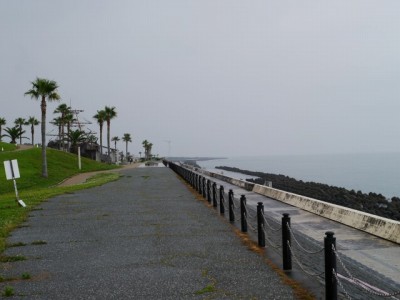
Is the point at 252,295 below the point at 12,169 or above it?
below

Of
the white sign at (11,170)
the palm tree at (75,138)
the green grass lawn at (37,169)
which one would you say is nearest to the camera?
the white sign at (11,170)

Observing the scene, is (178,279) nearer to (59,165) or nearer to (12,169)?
(12,169)

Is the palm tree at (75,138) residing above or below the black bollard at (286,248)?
above

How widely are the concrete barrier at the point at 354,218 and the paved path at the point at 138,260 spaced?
131 inches

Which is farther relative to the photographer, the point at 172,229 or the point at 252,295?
the point at 172,229

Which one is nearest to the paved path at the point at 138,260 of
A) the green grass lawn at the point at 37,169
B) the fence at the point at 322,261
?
the fence at the point at 322,261

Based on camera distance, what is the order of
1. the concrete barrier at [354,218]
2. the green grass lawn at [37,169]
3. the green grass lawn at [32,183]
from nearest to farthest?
1. the concrete barrier at [354,218]
2. the green grass lawn at [32,183]
3. the green grass lawn at [37,169]

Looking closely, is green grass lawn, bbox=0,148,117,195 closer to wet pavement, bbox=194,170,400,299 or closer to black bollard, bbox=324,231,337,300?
wet pavement, bbox=194,170,400,299

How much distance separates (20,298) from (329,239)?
4.45 metres

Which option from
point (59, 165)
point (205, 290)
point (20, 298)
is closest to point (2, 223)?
point (20, 298)

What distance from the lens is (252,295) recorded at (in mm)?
6035

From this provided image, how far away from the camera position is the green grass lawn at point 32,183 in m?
14.6

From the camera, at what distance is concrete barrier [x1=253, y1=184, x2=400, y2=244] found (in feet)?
31.9

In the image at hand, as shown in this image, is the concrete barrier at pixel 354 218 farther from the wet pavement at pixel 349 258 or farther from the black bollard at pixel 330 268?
the black bollard at pixel 330 268
